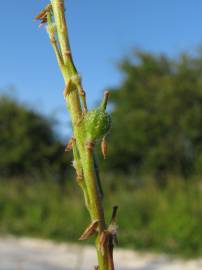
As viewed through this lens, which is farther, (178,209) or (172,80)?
(172,80)

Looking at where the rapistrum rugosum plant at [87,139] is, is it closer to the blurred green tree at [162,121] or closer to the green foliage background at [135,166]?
the green foliage background at [135,166]

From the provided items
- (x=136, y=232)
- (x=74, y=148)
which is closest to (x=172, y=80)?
(x=136, y=232)

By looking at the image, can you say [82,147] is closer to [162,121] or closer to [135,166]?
[162,121]

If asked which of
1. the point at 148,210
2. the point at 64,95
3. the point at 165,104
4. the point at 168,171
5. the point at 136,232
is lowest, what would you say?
the point at 64,95

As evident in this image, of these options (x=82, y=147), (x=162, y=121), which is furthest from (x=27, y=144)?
(x=82, y=147)

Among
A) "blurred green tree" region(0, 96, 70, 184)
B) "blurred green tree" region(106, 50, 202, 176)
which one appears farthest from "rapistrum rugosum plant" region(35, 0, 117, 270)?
"blurred green tree" region(0, 96, 70, 184)

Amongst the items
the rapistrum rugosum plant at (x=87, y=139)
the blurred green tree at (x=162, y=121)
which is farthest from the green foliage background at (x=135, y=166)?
the rapistrum rugosum plant at (x=87, y=139)

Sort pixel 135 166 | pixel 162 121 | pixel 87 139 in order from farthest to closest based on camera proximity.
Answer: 1. pixel 135 166
2. pixel 162 121
3. pixel 87 139

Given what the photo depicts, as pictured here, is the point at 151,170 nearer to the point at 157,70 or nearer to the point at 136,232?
the point at 157,70
